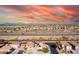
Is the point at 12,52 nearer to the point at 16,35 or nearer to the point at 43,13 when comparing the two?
the point at 16,35

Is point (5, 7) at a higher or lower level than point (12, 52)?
higher

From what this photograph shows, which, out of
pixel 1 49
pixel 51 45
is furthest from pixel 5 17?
pixel 51 45

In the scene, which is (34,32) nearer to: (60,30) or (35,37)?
(35,37)

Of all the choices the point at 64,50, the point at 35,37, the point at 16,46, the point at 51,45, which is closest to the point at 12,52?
the point at 16,46
